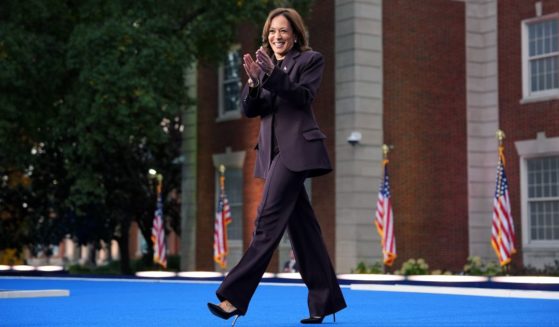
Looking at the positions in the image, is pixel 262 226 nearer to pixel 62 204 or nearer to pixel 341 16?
pixel 341 16

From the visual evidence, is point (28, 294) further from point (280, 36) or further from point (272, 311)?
point (280, 36)

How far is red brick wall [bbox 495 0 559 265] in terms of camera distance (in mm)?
23578

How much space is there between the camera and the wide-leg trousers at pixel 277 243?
6414 mm

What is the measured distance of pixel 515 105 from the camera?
2430cm

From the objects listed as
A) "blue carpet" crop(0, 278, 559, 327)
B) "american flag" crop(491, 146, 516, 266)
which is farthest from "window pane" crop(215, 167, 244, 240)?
"blue carpet" crop(0, 278, 559, 327)

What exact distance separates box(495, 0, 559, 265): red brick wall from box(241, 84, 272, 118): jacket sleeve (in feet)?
57.3

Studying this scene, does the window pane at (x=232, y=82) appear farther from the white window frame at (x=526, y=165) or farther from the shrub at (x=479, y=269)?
the shrub at (x=479, y=269)

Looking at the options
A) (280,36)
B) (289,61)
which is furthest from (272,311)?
(280,36)

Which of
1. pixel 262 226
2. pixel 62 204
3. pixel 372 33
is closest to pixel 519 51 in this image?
pixel 372 33

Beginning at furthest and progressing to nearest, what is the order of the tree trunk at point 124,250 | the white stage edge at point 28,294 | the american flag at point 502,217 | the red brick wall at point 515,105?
the tree trunk at point 124,250, the red brick wall at point 515,105, the american flag at point 502,217, the white stage edge at point 28,294

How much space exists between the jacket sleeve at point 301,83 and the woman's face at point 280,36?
184 millimetres

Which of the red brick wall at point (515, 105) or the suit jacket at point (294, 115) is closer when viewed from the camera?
the suit jacket at point (294, 115)

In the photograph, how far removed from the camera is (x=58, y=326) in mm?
6781

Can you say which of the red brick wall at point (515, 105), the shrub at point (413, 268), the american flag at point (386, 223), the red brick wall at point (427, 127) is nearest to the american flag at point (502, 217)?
the shrub at point (413, 268)
